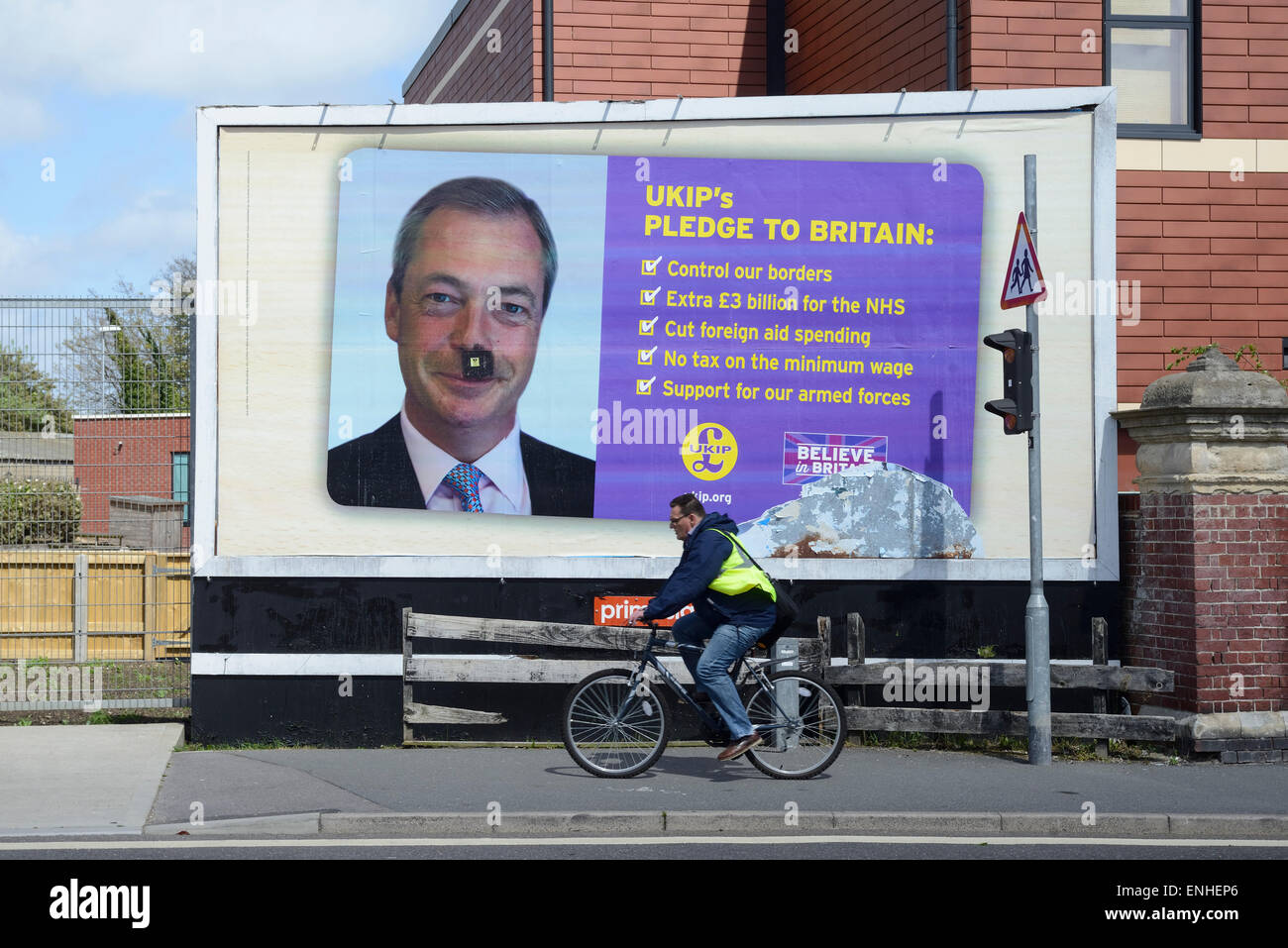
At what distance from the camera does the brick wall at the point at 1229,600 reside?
413 inches

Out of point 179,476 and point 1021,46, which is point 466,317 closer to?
point 179,476

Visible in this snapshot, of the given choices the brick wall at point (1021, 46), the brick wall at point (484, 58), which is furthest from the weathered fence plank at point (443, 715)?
the brick wall at point (484, 58)

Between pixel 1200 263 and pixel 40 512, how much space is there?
36.6 feet

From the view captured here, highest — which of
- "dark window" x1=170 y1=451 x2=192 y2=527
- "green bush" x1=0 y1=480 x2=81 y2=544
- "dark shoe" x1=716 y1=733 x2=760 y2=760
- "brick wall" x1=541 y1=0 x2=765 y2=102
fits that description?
"brick wall" x1=541 y1=0 x2=765 y2=102

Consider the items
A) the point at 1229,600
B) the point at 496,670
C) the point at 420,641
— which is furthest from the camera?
the point at 420,641

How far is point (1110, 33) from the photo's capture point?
13.9m

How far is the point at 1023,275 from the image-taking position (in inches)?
393

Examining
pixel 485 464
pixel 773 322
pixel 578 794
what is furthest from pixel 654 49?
pixel 578 794

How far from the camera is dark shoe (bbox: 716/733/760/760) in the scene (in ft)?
30.2

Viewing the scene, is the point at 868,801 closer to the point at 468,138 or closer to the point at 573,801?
the point at 573,801

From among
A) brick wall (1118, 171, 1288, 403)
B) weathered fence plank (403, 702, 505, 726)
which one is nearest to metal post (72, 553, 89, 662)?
weathered fence plank (403, 702, 505, 726)

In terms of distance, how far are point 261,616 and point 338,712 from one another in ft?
3.22

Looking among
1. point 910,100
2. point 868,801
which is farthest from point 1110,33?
point 868,801

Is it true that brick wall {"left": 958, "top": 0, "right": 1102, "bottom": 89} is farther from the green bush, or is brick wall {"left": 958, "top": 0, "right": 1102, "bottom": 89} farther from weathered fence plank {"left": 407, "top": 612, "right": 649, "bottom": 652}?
the green bush
